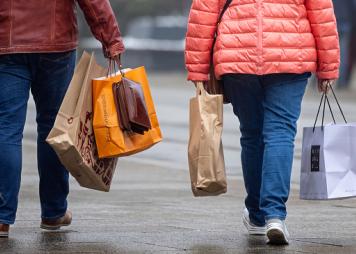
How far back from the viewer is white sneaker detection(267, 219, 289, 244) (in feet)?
20.0

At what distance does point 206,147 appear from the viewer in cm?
624

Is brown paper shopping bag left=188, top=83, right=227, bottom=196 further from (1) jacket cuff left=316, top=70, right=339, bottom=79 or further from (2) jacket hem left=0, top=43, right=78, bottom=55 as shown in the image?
(2) jacket hem left=0, top=43, right=78, bottom=55

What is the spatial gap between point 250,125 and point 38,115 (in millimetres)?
1116

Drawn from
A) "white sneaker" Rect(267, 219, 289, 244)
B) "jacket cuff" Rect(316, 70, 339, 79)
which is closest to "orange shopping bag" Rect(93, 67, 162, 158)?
"white sneaker" Rect(267, 219, 289, 244)

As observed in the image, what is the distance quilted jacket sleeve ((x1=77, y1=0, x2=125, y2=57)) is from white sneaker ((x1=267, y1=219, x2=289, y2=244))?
3.92 feet

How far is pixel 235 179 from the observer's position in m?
9.94

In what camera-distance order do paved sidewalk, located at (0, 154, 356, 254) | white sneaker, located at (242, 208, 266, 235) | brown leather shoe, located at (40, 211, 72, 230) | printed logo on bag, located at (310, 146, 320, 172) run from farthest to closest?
brown leather shoe, located at (40, 211, 72, 230), white sneaker, located at (242, 208, 266, 235), printed logo on bag, located at (310, 146, 320, 172), paved sidewalk, located at (0, 154, 356, 254)

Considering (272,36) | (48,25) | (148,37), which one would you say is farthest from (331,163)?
(148,37)

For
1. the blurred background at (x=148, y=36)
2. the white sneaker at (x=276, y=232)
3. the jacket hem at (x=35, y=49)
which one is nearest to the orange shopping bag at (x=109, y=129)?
the jacket hem at (x=35, y=49)

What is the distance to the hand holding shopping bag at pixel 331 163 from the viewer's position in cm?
635

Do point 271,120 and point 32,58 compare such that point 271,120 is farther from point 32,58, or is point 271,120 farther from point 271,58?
point 32,58

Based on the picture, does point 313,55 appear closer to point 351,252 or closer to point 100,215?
point 351,252

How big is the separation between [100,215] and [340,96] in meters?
15.6

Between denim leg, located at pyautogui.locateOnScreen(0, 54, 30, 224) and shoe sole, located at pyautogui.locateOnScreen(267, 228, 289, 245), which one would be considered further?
denim leg, located at pyautogui.locateOnScreen(0, 54, 30, 224)
